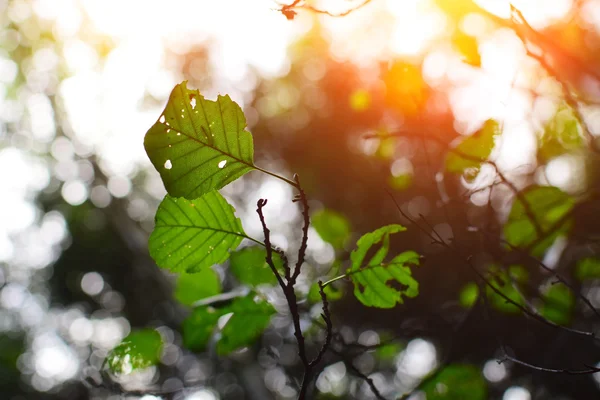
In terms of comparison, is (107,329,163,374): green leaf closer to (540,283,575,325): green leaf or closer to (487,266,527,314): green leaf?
(487,266,527,314): green leaf

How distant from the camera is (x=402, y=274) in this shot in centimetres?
93

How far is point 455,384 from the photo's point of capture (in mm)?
1349

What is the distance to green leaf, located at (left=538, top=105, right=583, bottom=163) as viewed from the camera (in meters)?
1.76

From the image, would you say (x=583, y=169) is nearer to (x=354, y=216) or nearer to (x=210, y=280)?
(x=354, y=216)

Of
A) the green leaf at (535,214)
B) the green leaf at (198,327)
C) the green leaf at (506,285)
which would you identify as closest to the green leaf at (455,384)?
the green leaf at (506,285)

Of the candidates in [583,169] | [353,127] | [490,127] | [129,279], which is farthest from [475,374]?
[129,279]

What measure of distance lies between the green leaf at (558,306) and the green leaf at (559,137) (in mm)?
566

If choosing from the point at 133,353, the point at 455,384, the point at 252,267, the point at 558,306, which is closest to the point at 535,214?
the point at 558,306

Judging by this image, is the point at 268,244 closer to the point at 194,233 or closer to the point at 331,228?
the point at 194,233

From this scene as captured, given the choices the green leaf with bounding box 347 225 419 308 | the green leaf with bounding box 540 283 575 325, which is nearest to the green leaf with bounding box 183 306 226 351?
the green leaf with bounding box 347 225 419 308

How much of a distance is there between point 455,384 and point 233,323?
0.75 metres

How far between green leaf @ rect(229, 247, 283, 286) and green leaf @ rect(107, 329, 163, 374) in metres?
0.29

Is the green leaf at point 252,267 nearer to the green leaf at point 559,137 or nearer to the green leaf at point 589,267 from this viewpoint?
the green leaf at point 589,267

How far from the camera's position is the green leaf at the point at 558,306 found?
1.42 m
